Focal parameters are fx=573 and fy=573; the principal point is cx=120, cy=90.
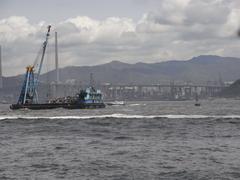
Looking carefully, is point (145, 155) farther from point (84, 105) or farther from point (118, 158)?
point (84, 105)

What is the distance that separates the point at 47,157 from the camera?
4559 cm

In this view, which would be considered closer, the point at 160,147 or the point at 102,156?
the point at 102,156

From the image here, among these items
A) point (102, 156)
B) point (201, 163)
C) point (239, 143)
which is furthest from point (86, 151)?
point (239, 143)

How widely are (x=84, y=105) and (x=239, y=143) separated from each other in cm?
13831

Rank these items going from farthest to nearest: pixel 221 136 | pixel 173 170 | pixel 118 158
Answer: pixel 221 136, pixel 118 158, pixel 173 170

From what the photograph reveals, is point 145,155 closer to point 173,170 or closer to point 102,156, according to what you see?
point 102,156

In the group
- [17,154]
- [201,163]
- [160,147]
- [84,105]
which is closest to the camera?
[201,163]

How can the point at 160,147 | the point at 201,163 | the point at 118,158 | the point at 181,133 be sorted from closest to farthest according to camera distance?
the point at 201,163 < the point at 118,158 < the point at 160,147 < the point at 181,133

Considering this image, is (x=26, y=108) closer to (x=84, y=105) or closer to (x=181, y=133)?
(x=84, y=105)

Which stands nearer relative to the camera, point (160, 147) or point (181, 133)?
point (160, 147)

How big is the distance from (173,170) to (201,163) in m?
3.60

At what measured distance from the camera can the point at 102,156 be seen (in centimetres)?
4606

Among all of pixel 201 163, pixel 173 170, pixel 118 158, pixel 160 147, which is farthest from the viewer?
pixel 160 147

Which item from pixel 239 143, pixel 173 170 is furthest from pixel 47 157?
pixel 239 143
